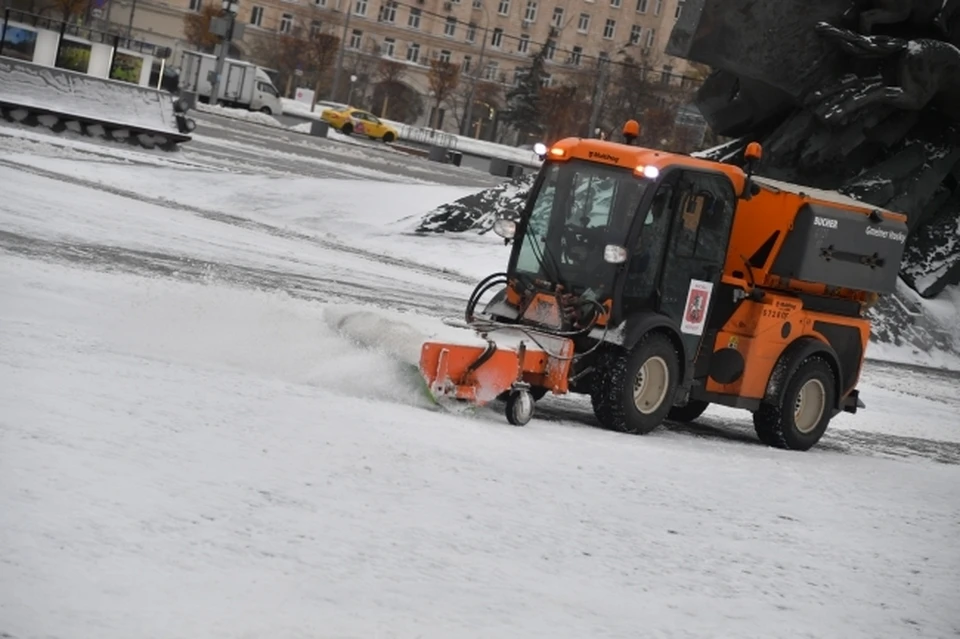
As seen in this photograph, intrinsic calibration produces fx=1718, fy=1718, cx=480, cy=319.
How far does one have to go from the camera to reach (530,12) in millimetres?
127188

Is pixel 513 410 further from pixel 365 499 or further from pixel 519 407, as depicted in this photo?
pixel 365 499

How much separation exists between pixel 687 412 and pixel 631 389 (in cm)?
269

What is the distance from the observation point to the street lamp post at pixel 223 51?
53550mm

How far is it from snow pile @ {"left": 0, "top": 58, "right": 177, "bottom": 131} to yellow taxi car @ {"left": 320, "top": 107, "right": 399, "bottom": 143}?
144 feet

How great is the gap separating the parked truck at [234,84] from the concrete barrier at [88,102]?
39946mm

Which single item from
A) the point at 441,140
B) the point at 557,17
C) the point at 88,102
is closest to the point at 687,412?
the point at 88,102

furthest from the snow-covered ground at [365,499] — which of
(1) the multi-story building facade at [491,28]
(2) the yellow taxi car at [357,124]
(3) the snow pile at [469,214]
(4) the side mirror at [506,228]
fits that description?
(1) the multi-story building facade at [491,28]

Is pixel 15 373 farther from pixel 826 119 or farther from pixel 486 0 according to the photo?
pixel 486 0

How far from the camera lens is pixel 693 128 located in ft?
249

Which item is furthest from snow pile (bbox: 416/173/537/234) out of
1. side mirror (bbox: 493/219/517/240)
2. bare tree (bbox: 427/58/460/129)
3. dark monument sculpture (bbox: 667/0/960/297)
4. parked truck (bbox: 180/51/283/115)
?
bare tree (bbox: 427/58/460/129)

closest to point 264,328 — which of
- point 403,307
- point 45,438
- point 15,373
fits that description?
point 15,373

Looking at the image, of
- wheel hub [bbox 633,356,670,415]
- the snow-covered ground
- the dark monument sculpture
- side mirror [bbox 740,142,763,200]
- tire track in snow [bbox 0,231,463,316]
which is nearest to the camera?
the snow-covered ground

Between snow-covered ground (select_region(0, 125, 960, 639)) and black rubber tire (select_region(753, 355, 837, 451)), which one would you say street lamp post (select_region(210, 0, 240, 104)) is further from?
black rubber tire (select_region(753, 355, 837, 451))

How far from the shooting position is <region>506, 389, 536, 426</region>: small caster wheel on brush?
1167 cm
